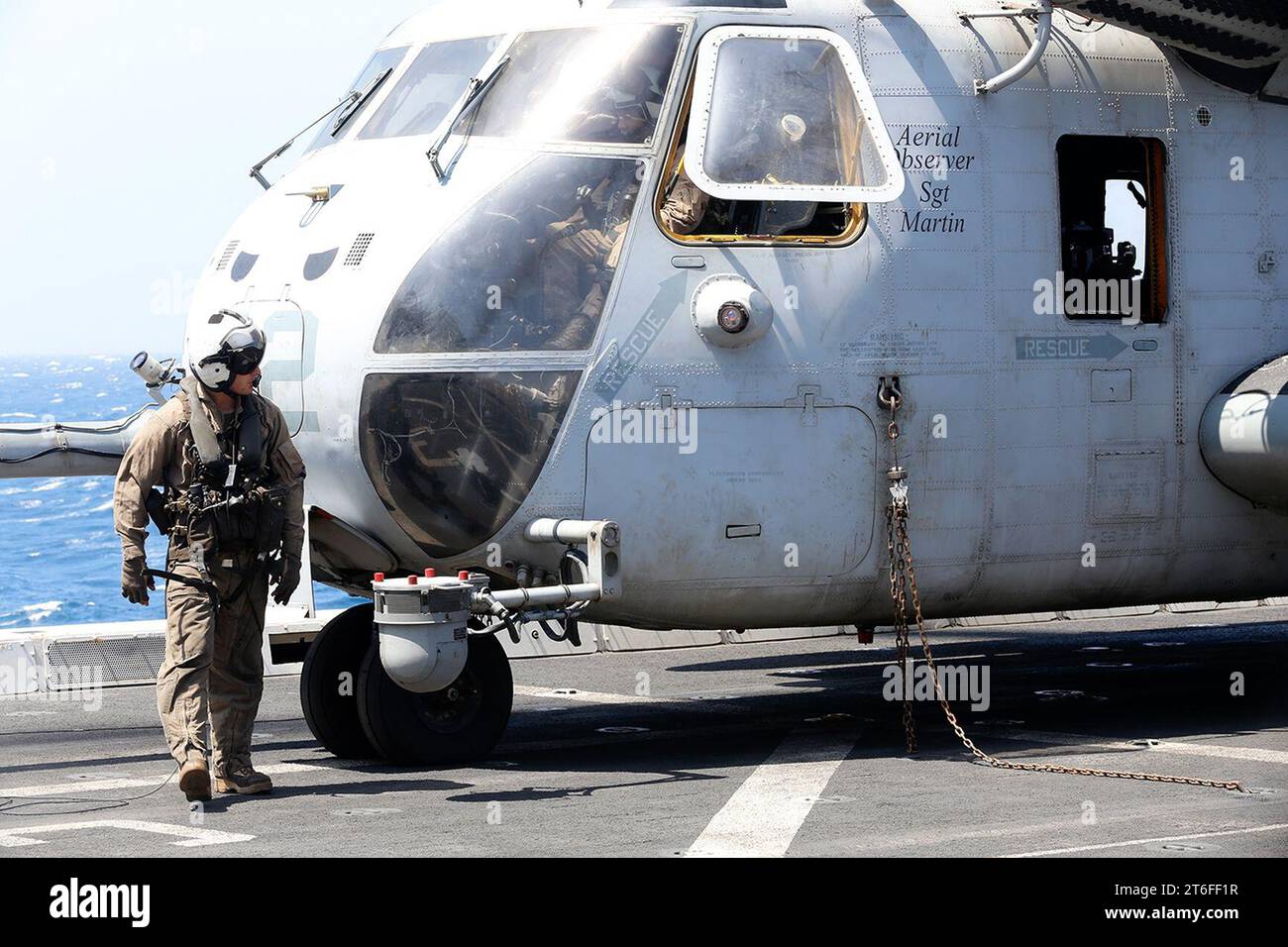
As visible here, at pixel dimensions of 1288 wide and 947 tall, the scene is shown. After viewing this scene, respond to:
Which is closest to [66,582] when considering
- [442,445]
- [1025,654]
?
[1025,654]

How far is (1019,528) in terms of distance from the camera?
10875 millimetres

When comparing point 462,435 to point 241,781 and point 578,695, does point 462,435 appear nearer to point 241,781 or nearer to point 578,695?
point 241,781

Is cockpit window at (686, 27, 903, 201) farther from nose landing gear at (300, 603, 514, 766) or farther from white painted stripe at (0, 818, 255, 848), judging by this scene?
white painted stripe at (0, 818, 255, 848)

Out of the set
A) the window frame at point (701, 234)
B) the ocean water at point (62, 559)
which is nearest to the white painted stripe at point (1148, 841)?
the window frame at point (701, 234)

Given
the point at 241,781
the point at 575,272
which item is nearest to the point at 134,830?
the point at 241,781

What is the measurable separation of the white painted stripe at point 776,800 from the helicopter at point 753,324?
736 mm

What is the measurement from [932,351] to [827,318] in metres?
0.63

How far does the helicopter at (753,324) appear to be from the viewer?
9.98m

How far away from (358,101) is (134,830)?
4.41 meters

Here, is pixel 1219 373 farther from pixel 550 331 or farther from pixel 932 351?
pixel 550 331

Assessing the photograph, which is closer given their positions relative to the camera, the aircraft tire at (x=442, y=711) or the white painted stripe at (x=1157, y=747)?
the aircraft tire at (x=442, y=711)

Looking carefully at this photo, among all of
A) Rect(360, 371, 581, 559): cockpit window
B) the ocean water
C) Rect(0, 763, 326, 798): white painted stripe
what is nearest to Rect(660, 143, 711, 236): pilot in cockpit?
Rect(360, 371, 581, 559): cockpit window

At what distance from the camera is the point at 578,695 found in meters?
13.8

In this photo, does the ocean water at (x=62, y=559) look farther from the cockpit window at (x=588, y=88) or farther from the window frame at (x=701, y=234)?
the window frame at (x=701, y=234)
